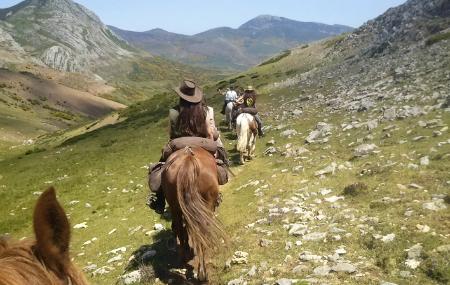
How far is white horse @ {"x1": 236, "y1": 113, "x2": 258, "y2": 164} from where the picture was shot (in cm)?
1880

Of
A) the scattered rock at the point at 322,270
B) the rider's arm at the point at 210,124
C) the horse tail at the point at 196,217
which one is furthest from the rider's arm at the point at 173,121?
the scattered rock at the point at 322,270

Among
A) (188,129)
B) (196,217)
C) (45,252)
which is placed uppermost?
(45,252)

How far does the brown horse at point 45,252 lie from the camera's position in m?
1.94

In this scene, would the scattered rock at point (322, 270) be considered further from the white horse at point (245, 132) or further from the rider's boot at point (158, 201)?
the white horse at point (245, 132)

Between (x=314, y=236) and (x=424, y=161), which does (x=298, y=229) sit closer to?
(x=314, y=236)

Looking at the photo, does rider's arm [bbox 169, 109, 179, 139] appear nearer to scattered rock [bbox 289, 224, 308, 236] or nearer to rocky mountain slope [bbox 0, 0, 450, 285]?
rocky mountain slope [bbox 0, 0, 450, 285]

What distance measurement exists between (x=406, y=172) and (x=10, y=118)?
190ft

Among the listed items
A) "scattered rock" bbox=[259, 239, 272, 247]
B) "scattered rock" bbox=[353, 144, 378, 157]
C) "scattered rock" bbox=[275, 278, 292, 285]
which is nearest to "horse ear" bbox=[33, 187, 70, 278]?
"scattered rock" bbox=[275, 278, 292, 285]

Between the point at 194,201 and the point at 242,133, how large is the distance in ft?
35.7

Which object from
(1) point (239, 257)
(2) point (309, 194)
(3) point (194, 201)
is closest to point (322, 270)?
(1) point (239, 257)

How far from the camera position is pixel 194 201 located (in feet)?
26.7

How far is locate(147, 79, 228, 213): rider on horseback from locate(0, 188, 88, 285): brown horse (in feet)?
23.8

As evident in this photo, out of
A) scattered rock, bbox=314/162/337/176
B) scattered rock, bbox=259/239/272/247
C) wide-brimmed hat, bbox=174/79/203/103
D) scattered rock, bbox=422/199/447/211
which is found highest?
wide-brimmed hat, bbox=174/79/203/103

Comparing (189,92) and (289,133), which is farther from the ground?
(189,92)
